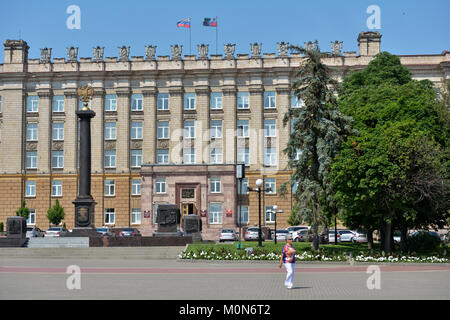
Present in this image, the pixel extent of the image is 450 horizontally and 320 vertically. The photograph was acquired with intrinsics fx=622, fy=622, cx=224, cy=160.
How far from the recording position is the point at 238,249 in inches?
1499

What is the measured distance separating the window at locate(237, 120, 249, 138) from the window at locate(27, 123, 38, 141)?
999 inches

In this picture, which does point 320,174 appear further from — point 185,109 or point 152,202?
point 185,109

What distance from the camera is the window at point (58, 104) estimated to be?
78.1 m

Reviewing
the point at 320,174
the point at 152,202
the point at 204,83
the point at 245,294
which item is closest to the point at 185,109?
the point at 204,83

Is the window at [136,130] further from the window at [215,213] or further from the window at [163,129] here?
the window at [215,213]

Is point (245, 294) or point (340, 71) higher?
point (340, 71)

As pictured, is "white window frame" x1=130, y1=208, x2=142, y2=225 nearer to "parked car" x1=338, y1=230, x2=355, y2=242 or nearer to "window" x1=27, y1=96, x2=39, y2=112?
"window" x1=27, y1=96, x2=39, y2=112

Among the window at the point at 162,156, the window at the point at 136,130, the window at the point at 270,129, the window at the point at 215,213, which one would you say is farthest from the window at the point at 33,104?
the window at the point at 270,129

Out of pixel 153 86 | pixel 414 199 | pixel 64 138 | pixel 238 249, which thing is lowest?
pixel 238 249

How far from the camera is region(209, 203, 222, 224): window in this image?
71.4 m
